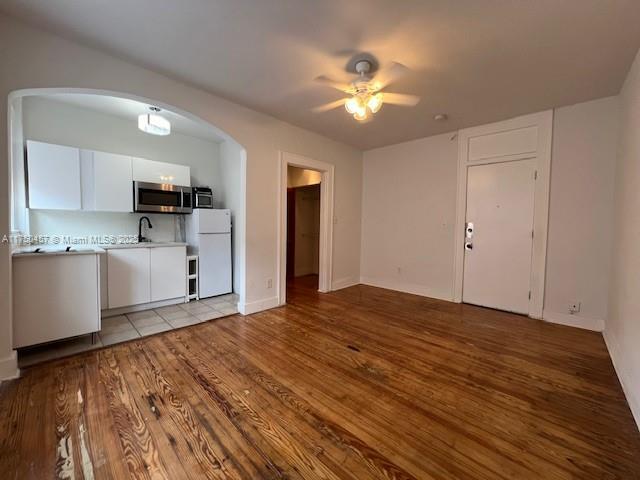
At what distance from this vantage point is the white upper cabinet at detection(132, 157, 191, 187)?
365cm

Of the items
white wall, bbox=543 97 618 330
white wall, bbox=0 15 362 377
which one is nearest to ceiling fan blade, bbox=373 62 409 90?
white wall, bbox=0 15 362 377

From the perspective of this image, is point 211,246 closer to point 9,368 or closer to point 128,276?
point 128,276

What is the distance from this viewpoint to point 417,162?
4.41 metres

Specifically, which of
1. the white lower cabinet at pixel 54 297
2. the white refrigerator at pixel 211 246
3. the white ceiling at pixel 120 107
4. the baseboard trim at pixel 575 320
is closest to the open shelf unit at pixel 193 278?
the white refrigerator at pixel 211 246

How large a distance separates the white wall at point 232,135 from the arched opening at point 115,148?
98 mm

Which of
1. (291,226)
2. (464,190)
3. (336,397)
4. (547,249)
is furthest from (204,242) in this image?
(547,249)

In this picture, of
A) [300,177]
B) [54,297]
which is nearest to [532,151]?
[300,177]

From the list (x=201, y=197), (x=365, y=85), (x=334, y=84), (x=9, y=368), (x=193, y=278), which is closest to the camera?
(x=9, y=368)

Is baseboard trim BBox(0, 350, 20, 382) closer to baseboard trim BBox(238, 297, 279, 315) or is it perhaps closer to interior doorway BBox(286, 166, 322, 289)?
baseboard trim BBox(238, 297, 279, 315)

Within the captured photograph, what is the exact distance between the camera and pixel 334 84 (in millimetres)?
2609

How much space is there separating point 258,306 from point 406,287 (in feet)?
8.53

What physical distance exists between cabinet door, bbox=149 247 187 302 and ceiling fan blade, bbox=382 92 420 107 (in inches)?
131

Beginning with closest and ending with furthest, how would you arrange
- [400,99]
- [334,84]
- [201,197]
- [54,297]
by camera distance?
1. [54,297]
2. [334,84]
3. [400,99]
4. [201,197]

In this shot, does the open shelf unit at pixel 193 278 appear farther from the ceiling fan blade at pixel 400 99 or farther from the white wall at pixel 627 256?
the white wall at pixel 627 256
